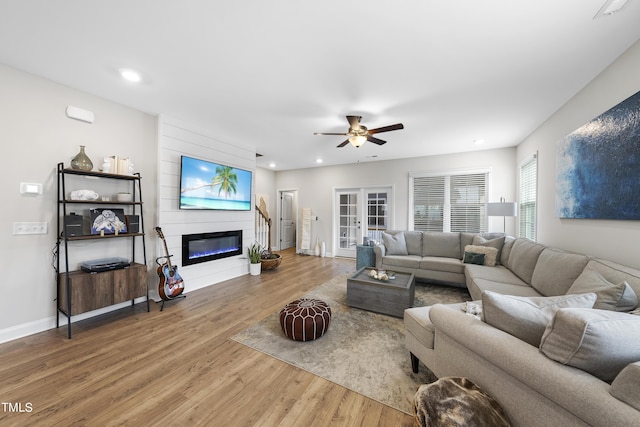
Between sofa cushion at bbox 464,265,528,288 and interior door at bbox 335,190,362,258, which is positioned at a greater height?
interior door at bbox 335,190,362,258

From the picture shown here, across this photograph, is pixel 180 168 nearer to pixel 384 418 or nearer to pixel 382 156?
pixel 384 418

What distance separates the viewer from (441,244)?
4496 mm

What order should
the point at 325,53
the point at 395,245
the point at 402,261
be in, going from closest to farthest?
the point at 325,53
the point at 402,261
the point at 395,245

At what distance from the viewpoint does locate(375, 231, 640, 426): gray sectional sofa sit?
83 cm

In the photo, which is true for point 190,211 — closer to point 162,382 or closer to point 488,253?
point 162,382

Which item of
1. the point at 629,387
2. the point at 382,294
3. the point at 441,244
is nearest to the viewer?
the point at 629,387

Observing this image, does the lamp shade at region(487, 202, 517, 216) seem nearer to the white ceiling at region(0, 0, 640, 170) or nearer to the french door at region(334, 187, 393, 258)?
the white ceiling at region(0, 0, 640, 170)

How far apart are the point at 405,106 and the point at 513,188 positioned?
138 inches

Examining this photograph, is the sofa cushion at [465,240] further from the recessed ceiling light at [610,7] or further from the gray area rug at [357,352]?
the recessed ceiling light at [610,7]

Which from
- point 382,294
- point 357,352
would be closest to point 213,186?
point 382,294

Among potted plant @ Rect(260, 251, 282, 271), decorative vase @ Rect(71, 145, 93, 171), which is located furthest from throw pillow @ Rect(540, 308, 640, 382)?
potted plant @ Rect(260, 251, 282, 271)

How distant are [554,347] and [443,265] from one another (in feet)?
10.4

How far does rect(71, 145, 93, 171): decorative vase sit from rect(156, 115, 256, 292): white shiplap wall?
805 millimetres

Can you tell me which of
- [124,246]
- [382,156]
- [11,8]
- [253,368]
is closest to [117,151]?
[124,246]
